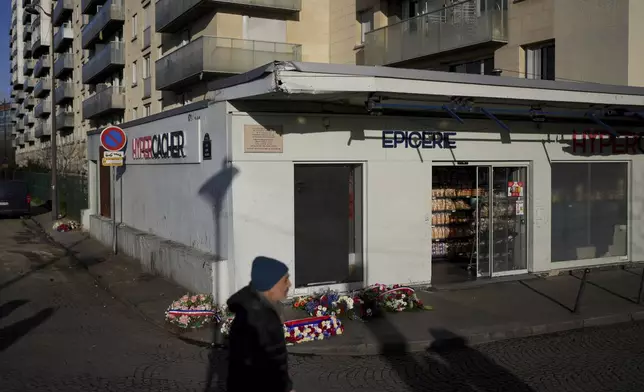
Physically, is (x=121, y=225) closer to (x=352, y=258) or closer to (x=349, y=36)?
(x=352, y=258)

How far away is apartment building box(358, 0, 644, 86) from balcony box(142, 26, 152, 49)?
1646 cm

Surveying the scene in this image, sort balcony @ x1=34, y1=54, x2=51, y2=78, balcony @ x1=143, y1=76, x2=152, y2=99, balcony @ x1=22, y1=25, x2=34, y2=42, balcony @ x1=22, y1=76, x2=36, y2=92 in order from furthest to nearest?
balcony @ x1=22, y1=76, x2=36, y2=92 → balcony @ x1=22, y1=25, x2=34, y2=42 → balcony @ x1=34, y1=54, x2=51, y2=78 → balcony @ x1=143, y1=76, x2=152, y2=99

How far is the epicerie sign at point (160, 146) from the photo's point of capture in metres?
11.7

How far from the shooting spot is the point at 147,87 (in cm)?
3856

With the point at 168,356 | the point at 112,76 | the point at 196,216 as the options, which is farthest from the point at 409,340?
the point at 112,76

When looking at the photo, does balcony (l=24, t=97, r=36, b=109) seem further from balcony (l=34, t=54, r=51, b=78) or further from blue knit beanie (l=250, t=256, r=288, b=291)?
blue knit beanie (l=250, t=256, r=288, b=291)

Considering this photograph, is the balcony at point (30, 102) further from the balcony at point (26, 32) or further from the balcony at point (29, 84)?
the balcony at point (26, 32)

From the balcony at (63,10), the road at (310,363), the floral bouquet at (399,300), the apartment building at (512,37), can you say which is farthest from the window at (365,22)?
the balcony at (63,10)

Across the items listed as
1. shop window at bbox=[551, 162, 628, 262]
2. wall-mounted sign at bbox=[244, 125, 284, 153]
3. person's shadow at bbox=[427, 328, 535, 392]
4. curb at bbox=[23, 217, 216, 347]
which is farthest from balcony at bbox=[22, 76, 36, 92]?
person's shadow at bbox=[427, 328, 535, 392]

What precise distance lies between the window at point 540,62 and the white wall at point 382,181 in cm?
645

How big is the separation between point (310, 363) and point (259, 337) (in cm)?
398

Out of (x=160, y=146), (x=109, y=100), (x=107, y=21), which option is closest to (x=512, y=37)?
(x=160, y=146)

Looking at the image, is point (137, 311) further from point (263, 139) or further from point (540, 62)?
point (540, 62)

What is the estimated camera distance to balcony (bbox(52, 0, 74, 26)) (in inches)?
2327
